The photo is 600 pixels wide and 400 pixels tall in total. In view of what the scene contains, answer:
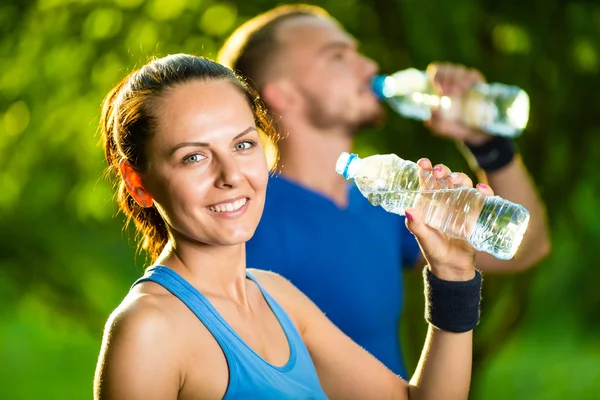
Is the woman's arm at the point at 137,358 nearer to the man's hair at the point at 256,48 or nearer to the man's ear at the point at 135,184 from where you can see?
the man's ear at the point at 135,184

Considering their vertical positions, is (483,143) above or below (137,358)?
above

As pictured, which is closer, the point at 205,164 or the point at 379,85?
the point at 205,164

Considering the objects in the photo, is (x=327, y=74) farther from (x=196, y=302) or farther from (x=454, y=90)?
(x=196, y=302)

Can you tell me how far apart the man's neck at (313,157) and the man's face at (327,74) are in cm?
5

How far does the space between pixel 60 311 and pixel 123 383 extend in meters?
4.20

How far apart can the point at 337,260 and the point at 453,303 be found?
1040 mm

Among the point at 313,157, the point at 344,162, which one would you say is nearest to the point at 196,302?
the point at 344,162

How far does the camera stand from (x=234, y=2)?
4.16 metres

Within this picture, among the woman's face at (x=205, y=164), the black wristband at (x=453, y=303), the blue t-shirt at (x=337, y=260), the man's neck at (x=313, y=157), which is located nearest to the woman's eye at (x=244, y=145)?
the woman's face at (x=205, y=164)

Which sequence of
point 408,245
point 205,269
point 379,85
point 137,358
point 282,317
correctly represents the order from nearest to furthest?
point 137,358, point 205,269, point 282,317, point 379,85, point 408,245

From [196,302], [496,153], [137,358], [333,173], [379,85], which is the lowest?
[137,358]

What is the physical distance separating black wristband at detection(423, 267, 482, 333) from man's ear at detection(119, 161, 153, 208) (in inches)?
27.3

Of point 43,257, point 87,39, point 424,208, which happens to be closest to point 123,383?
point 424,208

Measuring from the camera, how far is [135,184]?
2.15m
